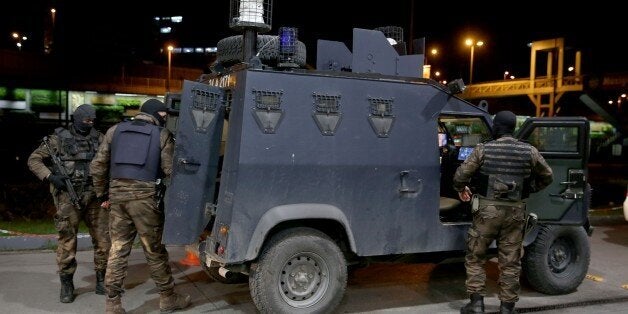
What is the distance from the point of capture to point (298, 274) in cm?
472

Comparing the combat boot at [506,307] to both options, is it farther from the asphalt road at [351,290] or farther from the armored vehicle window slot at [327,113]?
the armored vehicle window slot at [327,113]

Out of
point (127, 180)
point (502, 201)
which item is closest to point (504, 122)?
point (502, 201)

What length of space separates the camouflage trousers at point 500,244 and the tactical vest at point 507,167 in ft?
0.41

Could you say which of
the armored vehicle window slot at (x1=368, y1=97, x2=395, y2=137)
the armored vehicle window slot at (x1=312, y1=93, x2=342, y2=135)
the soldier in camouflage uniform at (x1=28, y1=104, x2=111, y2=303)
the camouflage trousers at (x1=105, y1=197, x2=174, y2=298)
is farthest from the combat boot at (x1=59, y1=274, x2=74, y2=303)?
the armored vehicle window slot at (x1=368, y1=97, x2=395, y2=137)

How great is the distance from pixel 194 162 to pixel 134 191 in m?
0.58

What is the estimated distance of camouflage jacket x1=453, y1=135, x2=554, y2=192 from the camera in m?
4.98

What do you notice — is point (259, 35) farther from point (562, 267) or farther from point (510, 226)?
point (562, 267)

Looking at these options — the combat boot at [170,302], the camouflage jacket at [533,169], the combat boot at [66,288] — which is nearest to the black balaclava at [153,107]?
the combat boot at [170,302]

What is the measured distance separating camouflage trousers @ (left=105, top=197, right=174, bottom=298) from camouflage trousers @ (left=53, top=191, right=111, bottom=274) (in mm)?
695

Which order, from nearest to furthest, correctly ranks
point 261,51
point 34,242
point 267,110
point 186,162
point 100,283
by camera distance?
1. point 267,110
2. point 186,162
3. point 261,51
4. point 100,283
5. point 34,242

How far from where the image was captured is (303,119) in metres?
4.66

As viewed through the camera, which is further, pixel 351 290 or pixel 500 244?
pixel 351 290

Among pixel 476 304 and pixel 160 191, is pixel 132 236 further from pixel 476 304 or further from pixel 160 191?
pixel 476 304

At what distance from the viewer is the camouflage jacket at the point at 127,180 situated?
4742mm
